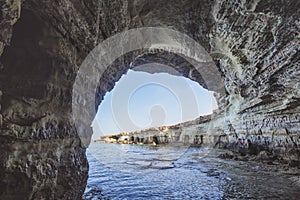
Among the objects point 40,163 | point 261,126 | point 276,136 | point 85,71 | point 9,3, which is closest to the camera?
point 9,3

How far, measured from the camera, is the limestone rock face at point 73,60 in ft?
9.07

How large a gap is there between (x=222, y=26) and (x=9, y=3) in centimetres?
648

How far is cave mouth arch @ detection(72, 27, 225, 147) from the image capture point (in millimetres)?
4512

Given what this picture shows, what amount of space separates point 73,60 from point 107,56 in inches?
62.6

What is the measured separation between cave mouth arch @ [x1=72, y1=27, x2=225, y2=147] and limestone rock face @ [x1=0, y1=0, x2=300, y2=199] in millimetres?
229

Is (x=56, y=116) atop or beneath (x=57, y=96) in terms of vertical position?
beneath

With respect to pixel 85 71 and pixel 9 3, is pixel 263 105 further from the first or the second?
pixel 9 3

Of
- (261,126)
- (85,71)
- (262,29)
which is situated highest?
(262,29)

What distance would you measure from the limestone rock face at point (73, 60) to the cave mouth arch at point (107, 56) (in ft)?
0.75

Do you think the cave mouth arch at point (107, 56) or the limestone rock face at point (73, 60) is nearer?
the limestone rock face at point (73, 60)

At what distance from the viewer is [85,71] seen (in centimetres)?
462

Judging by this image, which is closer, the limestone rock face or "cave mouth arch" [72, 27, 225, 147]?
the limestone rock face

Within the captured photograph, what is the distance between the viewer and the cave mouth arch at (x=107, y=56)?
14.8ft

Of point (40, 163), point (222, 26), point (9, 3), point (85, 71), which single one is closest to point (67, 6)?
point (9, 3)
